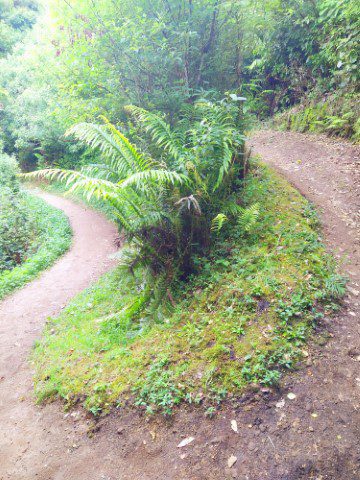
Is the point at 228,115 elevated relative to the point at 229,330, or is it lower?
elevated

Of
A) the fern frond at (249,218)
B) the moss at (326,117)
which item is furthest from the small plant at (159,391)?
the moss at (326,117)

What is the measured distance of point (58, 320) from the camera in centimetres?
685

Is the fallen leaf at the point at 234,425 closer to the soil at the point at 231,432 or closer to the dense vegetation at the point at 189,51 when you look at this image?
the soil at the point at 231,432

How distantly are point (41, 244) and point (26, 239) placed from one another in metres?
1.15

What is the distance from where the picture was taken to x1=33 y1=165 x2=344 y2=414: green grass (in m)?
3.71

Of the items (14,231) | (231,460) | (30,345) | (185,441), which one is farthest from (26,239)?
(231,460)

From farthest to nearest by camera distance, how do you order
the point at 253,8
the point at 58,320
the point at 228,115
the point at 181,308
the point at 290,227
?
the point at 253,8 → the point at 58,320 → the point at 228,115 → the point at 290,227 → the point at 181,308

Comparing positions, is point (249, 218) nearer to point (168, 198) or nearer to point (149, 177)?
point (168, 198)

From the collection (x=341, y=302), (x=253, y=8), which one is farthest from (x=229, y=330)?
(x=253, y=8)

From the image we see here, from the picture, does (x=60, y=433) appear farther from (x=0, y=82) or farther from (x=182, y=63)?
(x=0, y=82)

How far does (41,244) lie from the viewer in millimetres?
12258

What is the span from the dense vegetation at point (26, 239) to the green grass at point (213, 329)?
3.98 metres

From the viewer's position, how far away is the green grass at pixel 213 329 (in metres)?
3.71

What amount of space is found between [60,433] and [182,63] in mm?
8219
